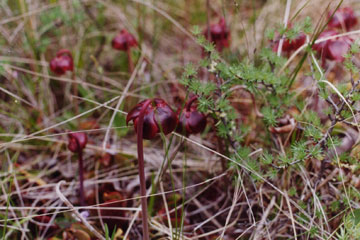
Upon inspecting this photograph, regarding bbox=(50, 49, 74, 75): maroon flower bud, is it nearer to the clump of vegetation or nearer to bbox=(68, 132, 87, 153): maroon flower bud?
the clump of vegetation

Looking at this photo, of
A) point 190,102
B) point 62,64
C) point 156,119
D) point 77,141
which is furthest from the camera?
point 62,64

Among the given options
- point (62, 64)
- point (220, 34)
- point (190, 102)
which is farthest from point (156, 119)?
point (220, 34)

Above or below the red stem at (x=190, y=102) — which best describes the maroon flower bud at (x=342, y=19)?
above

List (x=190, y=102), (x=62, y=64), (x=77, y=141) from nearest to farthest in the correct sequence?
1. (x=190, y=102)
2. (x=77, y=141)
3. (x=62, y=64)

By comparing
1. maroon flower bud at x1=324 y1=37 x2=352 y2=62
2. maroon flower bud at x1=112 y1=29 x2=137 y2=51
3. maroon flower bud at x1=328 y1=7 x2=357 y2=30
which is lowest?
maroon flower bud at x1=112 y1=29 x2=137 y2=51

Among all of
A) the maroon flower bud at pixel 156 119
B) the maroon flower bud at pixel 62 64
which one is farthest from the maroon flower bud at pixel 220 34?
the maroon flower bud at pixel 156 119

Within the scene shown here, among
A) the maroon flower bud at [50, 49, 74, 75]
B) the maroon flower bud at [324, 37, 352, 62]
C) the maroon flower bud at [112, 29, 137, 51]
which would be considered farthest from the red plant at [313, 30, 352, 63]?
the maroon flower bud at [50, 49, 74, 75]

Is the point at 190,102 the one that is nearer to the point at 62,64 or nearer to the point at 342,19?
the point at 62,64

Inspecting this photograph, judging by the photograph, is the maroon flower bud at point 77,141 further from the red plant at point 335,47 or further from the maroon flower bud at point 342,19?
the maroon flower bud at point 342,19
